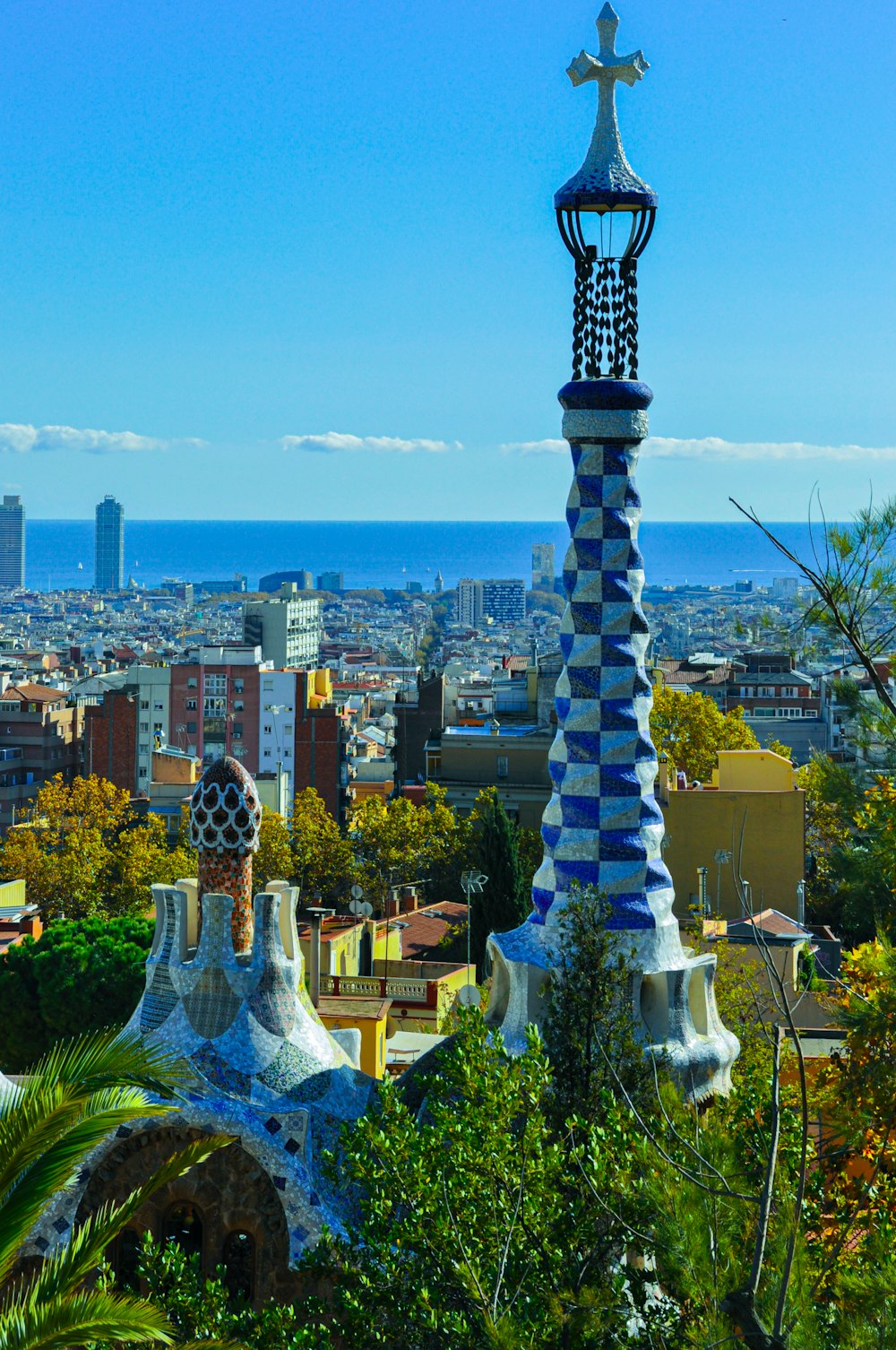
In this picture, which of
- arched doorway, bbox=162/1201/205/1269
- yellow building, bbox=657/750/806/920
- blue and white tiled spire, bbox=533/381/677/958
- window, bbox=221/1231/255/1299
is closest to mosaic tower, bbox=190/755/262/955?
arched doorway, bbox=162/1201/205/1269

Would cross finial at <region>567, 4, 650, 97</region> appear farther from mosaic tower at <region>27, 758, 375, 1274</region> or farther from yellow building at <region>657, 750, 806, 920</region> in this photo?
yellow building at <region>657, 750, 806, 920</region>

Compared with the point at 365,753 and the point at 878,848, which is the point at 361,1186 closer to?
the point at 878,848

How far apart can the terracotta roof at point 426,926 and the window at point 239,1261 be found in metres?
19.9

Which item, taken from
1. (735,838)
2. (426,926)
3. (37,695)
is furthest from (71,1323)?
(37,695)

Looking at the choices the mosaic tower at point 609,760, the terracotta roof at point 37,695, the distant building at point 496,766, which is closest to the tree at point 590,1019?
the mosaic tower at point 609,760

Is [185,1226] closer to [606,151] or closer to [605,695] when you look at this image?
[605,695]

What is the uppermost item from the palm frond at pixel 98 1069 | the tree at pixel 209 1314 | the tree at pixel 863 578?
the tree at pixel 863 578

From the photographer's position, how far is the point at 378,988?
21.6m

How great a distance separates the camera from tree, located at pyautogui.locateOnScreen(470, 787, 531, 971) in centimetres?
3186

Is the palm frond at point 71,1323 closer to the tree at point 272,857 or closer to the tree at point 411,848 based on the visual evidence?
the tree at point 272,857

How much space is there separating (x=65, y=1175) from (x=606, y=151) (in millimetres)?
7402

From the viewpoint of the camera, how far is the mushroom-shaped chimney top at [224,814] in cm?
Answer: 1116

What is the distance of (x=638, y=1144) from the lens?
8945mm

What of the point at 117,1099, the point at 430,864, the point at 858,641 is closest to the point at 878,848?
the point at 858,641
